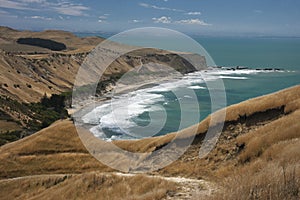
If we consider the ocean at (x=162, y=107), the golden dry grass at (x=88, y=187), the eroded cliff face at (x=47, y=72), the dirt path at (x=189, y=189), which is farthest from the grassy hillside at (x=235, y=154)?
the eroded cliff face at (x=47, y=72)

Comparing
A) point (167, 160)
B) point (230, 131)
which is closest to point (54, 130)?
point (167, 160)

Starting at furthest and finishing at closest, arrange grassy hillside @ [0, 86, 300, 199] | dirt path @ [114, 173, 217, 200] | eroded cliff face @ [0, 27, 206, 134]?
eroded cliff face @ [0, 27, 206, 134] → dirt path @ [114, 173, 217, 200] → grassy hillside @ [0, 86, 300, 199]

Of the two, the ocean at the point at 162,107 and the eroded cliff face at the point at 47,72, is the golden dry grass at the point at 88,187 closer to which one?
the ocean at the point at 162,107

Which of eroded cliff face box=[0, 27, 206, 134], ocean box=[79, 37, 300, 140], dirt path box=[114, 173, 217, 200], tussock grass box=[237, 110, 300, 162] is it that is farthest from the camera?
eroded cliff face box=[0, 27, 206, 134]

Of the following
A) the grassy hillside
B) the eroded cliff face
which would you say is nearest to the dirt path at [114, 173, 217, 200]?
the grassy hillside

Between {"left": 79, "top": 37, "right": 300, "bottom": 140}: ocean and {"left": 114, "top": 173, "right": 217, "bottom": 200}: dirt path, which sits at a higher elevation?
{"left": 114, "top": 173, "right": 217, "bottom": 200}: dirt path

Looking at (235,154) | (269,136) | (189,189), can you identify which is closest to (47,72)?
(235,154)

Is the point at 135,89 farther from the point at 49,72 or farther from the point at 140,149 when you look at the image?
the point at 140,149

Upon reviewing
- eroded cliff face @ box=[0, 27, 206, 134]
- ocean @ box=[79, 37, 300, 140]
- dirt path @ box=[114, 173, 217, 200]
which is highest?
dirt path @ box=[114, 173, 217, 200]

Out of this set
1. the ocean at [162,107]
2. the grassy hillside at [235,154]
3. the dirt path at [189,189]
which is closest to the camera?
the grassy hillside at [235,154]

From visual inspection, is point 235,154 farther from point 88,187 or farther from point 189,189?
point 88,187

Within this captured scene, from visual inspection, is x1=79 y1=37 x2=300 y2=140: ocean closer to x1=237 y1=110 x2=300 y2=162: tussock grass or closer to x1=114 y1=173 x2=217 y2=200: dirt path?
x1=237 y1=110 x2=300 y2=162: tussock grass
